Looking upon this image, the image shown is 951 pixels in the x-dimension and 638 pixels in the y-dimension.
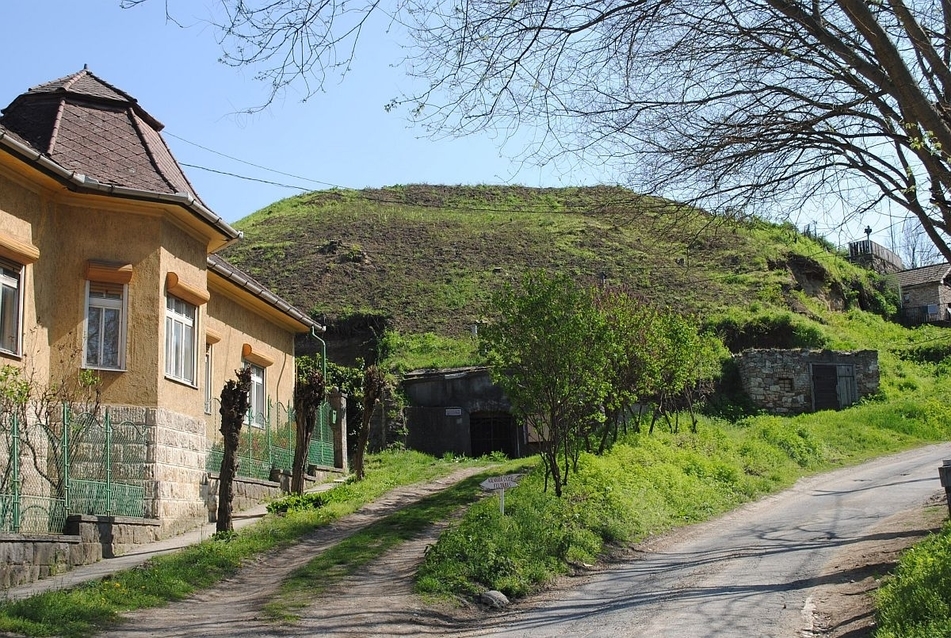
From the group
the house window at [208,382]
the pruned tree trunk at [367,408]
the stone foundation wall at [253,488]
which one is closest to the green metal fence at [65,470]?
the stone foundation wall at [253,488]

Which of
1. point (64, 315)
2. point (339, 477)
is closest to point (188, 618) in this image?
point (64, 315)

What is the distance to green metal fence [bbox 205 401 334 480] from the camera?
20.1 m

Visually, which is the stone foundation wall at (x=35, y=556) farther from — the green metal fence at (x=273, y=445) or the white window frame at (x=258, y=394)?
the white window frame at (x=258, y=394)

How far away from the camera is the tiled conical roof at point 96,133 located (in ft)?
52.6

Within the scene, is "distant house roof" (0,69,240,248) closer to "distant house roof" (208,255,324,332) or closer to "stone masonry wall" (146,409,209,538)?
"distant house roof" (208,255,324,332)

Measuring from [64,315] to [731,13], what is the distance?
36.9 feet

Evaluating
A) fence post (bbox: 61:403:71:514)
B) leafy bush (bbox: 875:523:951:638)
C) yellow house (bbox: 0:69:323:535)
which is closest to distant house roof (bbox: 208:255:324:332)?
yellow house (bbox: 0:69:323:535)

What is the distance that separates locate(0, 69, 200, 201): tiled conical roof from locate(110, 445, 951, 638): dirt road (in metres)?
6.92

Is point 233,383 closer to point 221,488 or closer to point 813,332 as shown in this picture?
point 221,488

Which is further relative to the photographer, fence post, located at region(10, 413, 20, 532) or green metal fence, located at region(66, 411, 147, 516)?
green metal fence, located at region(66, 411, 147, 516)

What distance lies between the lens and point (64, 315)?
50.5 feet

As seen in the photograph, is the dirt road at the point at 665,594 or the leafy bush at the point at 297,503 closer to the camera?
the dirt road at the point at 665,594

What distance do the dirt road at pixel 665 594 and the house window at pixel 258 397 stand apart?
7199mm

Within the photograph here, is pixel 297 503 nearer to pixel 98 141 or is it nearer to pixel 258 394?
pixel 258 394
